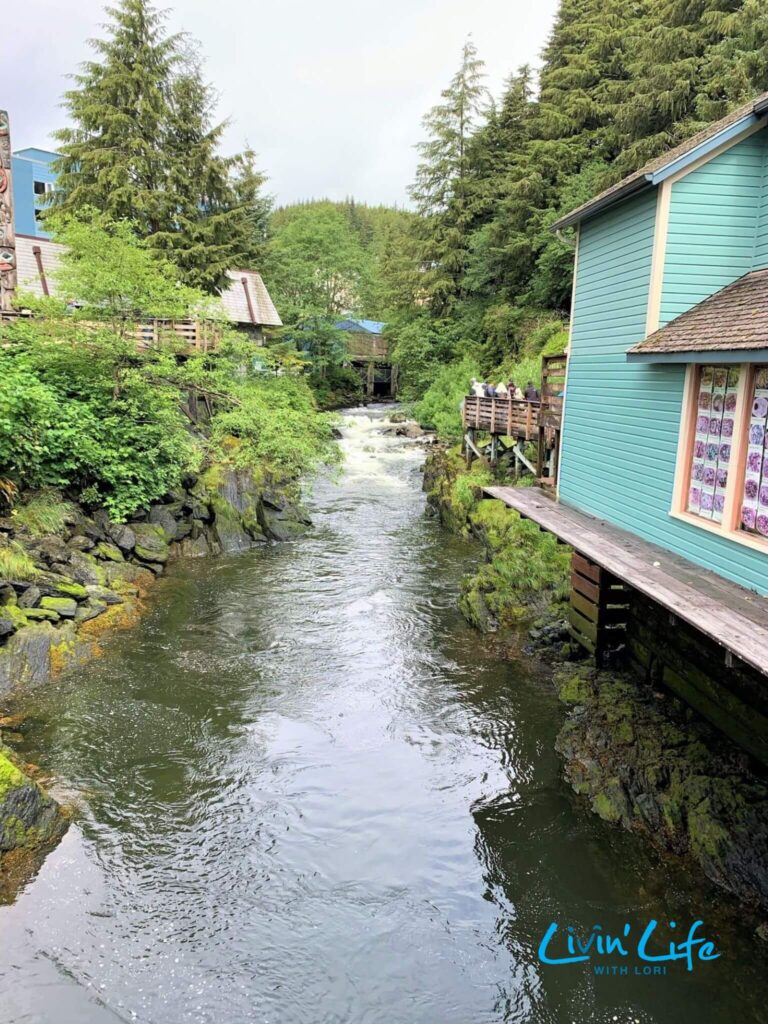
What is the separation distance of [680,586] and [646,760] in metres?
2.65

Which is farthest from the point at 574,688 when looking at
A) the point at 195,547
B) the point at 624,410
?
the point at 195,547

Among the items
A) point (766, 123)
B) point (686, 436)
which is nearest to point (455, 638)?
point (686, 436)

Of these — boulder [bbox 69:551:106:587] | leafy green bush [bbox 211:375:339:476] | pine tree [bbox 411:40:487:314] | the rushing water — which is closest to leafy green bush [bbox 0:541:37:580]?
boulder [bbox 69:551:106:587]

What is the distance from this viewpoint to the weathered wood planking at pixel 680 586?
5.19 metres

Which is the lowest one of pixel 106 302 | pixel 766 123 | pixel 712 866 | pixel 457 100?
pixel 712 866

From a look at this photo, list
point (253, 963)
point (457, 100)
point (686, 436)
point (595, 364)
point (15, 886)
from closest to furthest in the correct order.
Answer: point (253, 963) → point (15, 886) → point (686, 436) → point (595, 364) → point (457, 100)

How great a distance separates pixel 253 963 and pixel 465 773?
3572mm

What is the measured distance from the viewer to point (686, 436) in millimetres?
7180

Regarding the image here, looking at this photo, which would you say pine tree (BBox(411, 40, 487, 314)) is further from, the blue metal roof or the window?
the window

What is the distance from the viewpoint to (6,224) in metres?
11.3

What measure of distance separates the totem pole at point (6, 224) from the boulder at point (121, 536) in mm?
5002

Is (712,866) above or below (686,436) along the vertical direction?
below

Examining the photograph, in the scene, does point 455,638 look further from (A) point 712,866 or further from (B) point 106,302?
(B) point 106,302

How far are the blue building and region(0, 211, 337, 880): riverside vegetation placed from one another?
2275 cm
